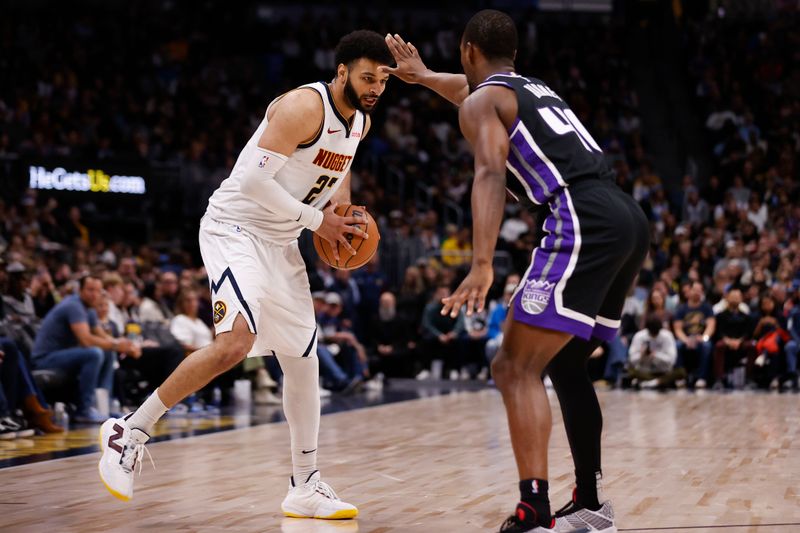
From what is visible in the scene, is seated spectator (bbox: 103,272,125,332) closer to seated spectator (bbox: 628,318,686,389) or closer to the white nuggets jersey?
the white nuggets jersey

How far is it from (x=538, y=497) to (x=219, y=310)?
170 centimetres

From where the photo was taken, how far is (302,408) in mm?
5234

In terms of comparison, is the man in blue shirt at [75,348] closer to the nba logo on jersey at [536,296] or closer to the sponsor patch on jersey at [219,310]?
the sponsor patch on jersey at [219,310]

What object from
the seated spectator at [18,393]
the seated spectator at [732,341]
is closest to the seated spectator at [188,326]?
the seated spectator at [18,393]

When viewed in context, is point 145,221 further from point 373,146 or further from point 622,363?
point 622,363

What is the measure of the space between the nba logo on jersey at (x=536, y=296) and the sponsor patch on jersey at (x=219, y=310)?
146 centimetres

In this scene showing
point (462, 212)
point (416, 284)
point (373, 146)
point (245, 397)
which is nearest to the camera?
point (245, 397)

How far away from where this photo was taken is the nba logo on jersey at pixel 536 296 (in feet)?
13.5

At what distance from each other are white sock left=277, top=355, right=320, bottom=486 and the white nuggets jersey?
0.59 m

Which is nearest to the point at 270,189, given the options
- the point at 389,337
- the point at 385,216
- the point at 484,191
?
the point at 484,191

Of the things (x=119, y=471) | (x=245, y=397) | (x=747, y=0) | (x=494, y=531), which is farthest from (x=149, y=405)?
(x=747, y=0)

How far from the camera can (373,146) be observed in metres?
21.1

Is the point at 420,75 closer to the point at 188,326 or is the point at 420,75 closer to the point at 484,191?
the point at 484,191

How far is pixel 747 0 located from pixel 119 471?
75.5ft
